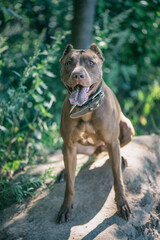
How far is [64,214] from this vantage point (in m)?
2.84

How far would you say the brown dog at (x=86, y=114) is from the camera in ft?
8.25

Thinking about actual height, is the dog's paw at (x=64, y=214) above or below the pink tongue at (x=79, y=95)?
below

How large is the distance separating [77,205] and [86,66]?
1436 mm

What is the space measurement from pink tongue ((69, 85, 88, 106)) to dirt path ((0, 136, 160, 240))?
3.85 feet

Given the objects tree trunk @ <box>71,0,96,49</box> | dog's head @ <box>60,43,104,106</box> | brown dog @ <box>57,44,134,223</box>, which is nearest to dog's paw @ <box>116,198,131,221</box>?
brown dog @ <box>57,44,134,223</box>

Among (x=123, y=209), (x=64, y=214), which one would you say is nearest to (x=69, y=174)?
(x=64, y=214)

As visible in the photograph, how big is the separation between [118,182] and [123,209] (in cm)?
26

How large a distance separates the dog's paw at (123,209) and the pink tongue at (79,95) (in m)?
1.13

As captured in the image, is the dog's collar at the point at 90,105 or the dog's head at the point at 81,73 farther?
the dog's collar at the point at 90,105

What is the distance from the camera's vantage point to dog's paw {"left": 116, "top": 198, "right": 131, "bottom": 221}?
9.25ft

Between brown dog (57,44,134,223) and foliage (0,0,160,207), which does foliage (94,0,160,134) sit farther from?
brown dog (57,44,134,223)

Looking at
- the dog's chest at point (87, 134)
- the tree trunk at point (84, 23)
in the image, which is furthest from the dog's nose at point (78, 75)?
the tree trunk at point (84, 23)

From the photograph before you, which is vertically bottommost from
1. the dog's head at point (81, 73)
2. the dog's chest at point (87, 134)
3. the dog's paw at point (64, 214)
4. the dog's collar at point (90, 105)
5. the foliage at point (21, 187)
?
the foliage at point (21, 187)

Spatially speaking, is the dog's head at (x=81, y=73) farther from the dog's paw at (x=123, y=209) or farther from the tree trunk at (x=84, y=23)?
the tree trunk at (x=84, y=23)
